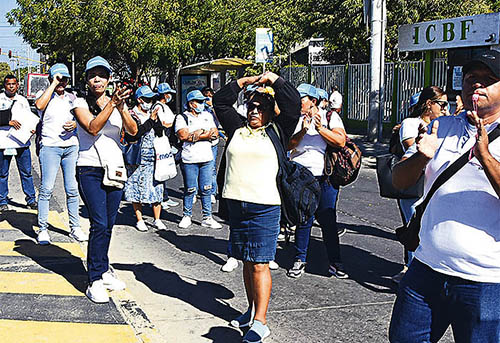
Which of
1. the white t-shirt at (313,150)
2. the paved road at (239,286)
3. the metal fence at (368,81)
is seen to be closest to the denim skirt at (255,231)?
the paved road at (239,286)

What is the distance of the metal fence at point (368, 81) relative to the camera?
20344 millimetres

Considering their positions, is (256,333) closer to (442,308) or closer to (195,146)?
(442,308)

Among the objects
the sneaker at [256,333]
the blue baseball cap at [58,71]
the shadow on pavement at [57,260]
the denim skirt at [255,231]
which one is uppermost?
the blue baseball cap at [58,71]

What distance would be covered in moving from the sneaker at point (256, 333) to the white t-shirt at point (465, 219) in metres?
1.76

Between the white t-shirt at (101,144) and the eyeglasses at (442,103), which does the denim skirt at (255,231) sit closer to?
the white t-shirt at (101,144)

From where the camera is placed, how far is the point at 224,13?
31281 millimetres

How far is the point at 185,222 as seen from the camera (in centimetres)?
823

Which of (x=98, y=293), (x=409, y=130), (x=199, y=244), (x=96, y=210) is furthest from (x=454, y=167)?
(x=199, y=244)

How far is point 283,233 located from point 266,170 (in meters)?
3.36

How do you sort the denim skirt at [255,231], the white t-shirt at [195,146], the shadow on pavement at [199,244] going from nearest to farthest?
the denim skirt at [255,231] < the shadow on pavement at [199,244] < the white t-shirt at [195,146]

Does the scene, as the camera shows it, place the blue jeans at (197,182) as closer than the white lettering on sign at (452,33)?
Yes

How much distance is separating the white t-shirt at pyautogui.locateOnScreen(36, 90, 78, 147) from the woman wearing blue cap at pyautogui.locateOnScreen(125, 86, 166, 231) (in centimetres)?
84

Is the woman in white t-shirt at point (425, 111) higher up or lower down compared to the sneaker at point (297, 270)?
higher up

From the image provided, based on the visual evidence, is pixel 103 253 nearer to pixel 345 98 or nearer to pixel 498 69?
pixel 498 69
